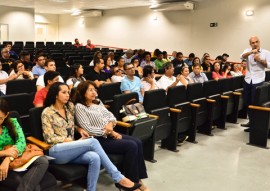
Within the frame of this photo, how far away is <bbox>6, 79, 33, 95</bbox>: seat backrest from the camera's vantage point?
13.5 feet

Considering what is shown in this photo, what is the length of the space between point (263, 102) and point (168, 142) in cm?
147

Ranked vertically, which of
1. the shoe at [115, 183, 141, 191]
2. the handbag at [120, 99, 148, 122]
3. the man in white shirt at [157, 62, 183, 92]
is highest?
the man in white shirt at [157, 62, 183, 92]

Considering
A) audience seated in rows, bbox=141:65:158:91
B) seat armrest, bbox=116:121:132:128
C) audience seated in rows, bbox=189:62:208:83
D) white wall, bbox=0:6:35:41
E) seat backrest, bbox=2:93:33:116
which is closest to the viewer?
seat backrest, bbox=2:93:33:116

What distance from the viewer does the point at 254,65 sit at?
4.86 metres

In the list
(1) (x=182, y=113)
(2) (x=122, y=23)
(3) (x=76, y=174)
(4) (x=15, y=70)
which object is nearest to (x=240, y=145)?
(1) (x=182, y=113)

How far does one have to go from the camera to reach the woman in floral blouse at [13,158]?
2174mm

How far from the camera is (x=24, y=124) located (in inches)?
124

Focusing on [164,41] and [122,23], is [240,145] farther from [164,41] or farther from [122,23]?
[122,23]

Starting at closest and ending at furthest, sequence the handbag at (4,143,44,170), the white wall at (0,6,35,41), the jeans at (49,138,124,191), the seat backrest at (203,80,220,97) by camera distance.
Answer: the handbag at (4,143,44,170)
the jeans at (49,138,124,191)
the seat backrest at (203,80,220,97)
the white wall at (0,6,35,41)

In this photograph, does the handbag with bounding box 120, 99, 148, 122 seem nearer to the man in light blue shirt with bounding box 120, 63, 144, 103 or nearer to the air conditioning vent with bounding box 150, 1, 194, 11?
the man in light blue shirt with bounding box 120, 63, 144, 103

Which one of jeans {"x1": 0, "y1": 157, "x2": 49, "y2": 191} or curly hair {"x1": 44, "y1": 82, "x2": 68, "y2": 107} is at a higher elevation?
curly hair {"x1": 44, "y1": 82, "x2": 68, "y2": 107}

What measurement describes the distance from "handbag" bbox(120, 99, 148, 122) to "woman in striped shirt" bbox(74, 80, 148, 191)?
26 cm

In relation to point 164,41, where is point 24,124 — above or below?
below

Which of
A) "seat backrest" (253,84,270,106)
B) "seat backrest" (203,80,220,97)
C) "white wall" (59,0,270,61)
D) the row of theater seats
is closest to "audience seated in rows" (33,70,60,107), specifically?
the row of theater seats
